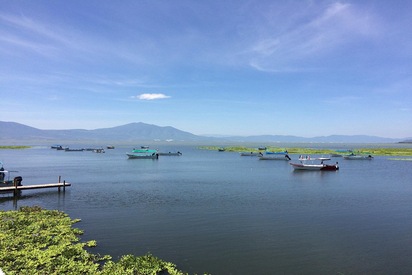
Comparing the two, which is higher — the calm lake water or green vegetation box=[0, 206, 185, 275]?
green vegetation box=[0, 206, 185, 275]

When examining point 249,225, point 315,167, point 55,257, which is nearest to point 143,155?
point 315,167

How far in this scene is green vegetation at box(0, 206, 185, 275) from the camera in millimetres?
16547

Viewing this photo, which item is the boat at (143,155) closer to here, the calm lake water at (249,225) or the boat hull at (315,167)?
the boat hull at (315,167)

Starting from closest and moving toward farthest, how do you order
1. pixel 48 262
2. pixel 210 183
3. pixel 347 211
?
pixel 48 262 → pixel 347 211 → pixel 210 183

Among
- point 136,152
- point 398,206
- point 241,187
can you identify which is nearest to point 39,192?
point 241,187

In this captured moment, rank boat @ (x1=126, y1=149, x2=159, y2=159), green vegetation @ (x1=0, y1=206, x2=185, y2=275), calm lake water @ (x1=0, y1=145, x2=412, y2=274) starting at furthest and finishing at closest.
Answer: boat @ (x1=126, y1=149, x2=159, y2=159)
calm lake water @ (x1=0, y1=145, x2=412, y2=274)
green vegetation @ (x1=0, y1=206, x2=185, y2=275)

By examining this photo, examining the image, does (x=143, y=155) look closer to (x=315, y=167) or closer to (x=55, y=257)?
(x=315, y=167)

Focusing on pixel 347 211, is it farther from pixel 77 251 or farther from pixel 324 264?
pixel 77 251

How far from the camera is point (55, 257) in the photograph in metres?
18.0

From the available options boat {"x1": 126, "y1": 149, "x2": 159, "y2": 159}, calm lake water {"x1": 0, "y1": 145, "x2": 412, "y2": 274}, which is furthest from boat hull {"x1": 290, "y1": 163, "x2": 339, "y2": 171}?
boat {"x1": 126, "y1": 149, "x2": 159, "y2": 159}

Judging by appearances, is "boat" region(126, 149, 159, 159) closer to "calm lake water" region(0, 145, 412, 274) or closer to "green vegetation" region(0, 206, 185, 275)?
"calm lake water" region(0, 145, 412, 274)

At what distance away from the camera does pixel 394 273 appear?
18.0m

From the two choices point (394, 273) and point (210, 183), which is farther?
point (210, 183)

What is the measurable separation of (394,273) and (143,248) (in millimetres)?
16868
